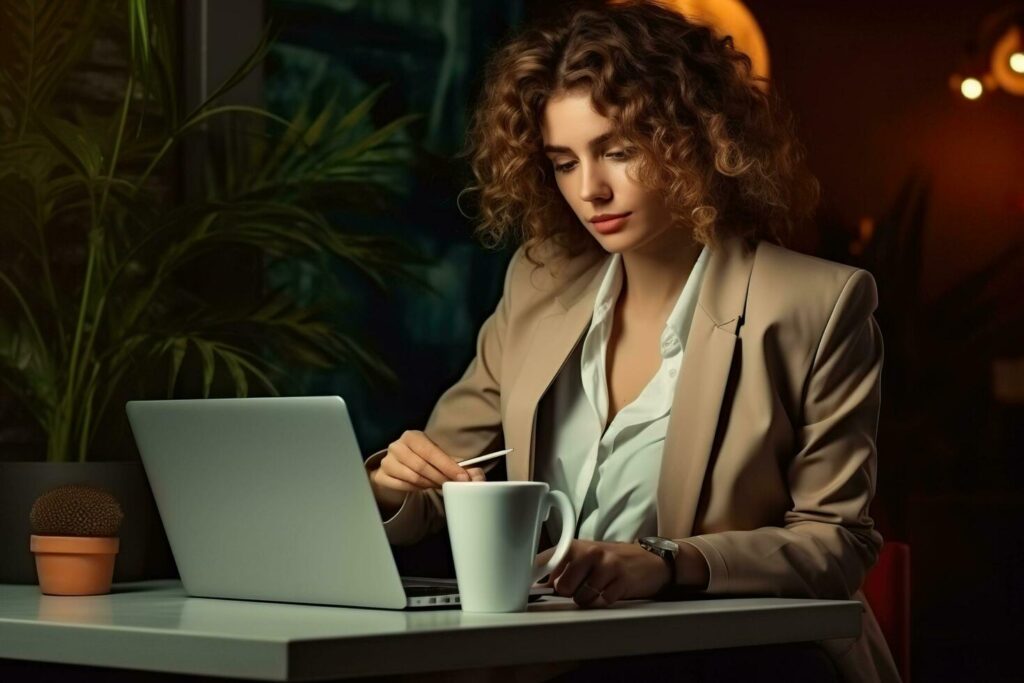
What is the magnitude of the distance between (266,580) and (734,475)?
713 mm

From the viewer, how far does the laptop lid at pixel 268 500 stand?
1.38m

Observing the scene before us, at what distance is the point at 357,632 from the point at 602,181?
1071 mm

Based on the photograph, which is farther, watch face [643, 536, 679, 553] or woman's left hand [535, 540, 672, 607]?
watch face [643, 536, 679, 553]

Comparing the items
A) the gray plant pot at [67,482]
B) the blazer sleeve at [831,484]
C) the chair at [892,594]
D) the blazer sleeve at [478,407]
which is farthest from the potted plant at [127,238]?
the chair at [892,594]

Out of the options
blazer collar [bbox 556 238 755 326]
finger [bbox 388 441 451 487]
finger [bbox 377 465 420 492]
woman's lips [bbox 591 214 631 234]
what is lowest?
finger [bbox 377 465 420 492]

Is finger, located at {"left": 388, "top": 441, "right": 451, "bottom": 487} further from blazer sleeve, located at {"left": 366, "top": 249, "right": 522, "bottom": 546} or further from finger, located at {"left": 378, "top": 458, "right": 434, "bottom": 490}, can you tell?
blazer sleeve, located at {"left": 366, "top": 249, "right": 522, "bottom": 546}

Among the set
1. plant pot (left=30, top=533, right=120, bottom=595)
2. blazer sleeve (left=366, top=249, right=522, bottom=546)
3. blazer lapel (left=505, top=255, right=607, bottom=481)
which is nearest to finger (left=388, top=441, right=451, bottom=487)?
plant pot (left=30, top=533, right=120, bottom=595)

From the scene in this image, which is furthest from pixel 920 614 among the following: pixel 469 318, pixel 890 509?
pixel 469 318

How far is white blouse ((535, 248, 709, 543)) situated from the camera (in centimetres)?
217

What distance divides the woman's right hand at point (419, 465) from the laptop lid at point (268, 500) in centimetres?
22

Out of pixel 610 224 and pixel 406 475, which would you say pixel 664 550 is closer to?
pixel 406 475

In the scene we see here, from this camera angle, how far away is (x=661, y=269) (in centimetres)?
228

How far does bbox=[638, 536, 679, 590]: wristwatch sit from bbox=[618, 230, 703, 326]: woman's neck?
0.65 metres

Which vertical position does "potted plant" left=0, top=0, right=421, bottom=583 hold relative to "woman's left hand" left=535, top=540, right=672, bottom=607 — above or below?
above
